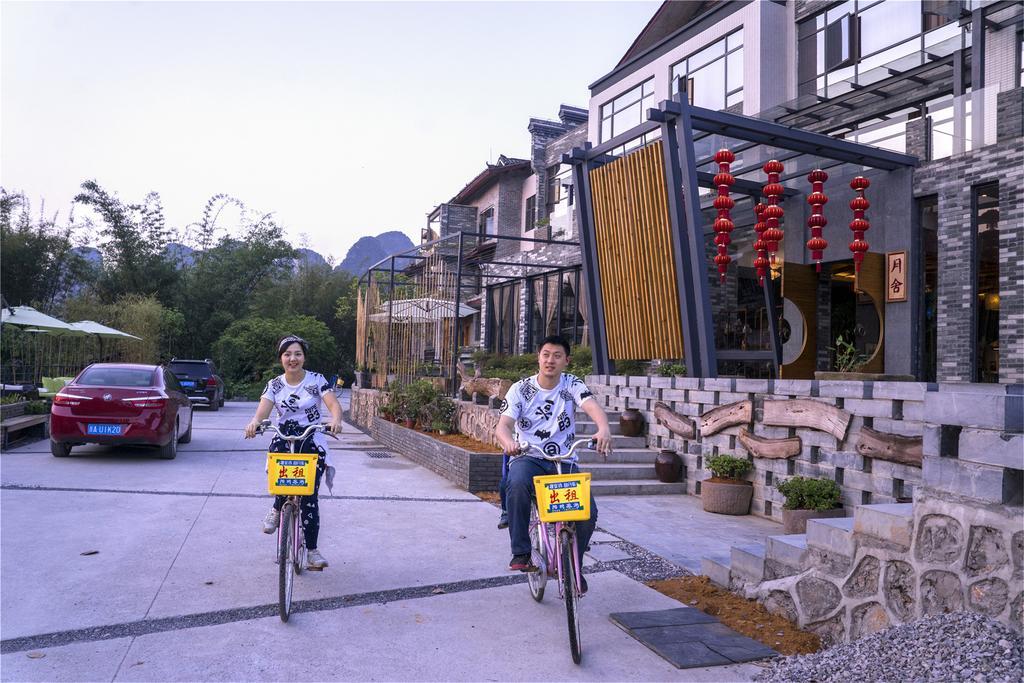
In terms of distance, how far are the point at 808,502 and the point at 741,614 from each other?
2401 millimetres

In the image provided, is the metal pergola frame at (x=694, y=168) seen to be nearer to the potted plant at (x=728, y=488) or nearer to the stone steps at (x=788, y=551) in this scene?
the potted plant at (x=728, y=488)

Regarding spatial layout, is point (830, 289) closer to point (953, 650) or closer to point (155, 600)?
point (953, 650)

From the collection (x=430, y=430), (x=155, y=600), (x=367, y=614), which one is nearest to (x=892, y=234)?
(x=430, y=430)

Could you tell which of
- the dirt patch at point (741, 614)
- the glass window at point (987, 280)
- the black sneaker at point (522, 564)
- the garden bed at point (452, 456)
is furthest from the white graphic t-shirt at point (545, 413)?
the glass window at point (987, 280)

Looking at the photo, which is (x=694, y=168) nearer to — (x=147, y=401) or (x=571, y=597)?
(x=571, y=597)

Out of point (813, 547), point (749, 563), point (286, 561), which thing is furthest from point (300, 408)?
point (813, 547)

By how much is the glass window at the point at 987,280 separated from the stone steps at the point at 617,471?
188 inches

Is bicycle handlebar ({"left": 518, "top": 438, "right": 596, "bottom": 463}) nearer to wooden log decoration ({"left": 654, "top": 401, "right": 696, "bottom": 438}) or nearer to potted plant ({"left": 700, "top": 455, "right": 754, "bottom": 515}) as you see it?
potted plant ({"left": 700, "top": 455, "right": 754, "bottom": 515})

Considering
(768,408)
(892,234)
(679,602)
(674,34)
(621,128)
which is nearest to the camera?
(679,602)

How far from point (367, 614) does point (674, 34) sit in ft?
53.7

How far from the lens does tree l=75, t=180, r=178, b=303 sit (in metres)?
28.5

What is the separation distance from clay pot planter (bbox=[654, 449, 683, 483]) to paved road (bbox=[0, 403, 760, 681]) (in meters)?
2.43

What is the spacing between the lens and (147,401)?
10.2 metres

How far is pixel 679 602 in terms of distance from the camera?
496 centimetres
